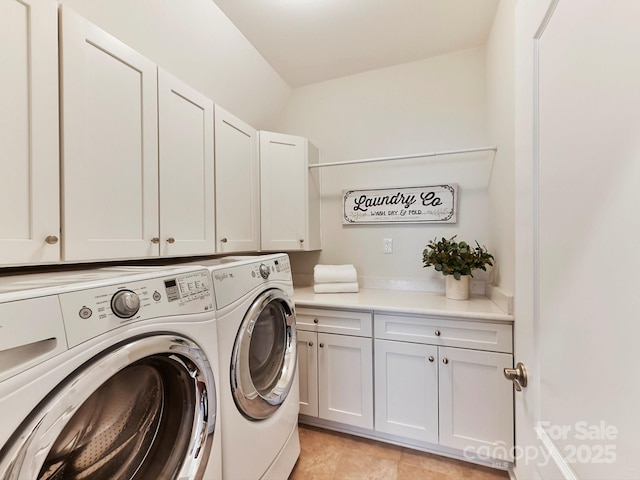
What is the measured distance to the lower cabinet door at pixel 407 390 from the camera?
152cm

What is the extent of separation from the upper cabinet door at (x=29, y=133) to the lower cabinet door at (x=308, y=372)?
4.37ft

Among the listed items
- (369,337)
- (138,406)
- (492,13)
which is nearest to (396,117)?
(492,13)

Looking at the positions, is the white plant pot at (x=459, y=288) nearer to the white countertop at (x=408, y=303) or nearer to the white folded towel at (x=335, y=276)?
the white countertop at (x=408, y=303)

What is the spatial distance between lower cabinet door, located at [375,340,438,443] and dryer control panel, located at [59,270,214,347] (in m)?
1.15

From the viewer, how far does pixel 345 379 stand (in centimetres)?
170

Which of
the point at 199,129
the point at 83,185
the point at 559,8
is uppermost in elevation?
the point at 199,129

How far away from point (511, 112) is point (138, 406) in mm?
2009

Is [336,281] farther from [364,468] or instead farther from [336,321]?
[364,468]

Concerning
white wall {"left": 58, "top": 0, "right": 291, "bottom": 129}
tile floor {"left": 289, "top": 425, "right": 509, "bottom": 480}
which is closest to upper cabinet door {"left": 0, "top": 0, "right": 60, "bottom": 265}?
white wall {"left": 58, "top": 0, "right": 291, "bottom": 129}

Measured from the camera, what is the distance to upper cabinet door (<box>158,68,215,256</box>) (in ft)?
4.24

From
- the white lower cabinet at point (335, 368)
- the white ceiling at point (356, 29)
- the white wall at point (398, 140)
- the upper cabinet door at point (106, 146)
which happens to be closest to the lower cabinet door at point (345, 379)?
the white lower cabinet at point (335, 368)

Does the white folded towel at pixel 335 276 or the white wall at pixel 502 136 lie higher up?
the white wall at pixel 502 136

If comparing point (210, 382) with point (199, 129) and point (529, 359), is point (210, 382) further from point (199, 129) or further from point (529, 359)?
point (199, 129)

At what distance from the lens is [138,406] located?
31.4 inches
